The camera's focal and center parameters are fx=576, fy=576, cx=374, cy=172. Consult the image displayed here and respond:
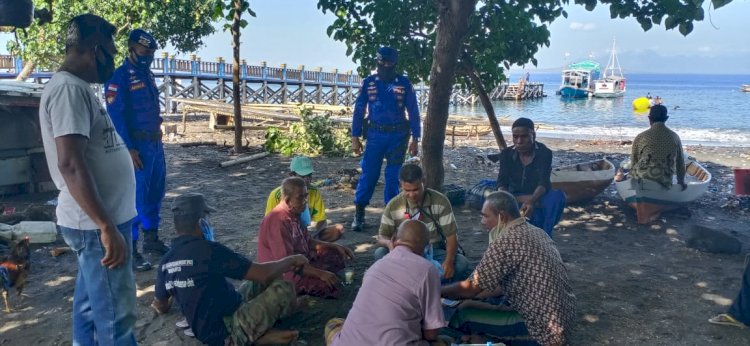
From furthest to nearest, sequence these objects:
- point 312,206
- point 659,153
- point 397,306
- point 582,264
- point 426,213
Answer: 1. point 659,153
2. point 582,264
3. point 312,206
4. point 426,213
5. point 397,306

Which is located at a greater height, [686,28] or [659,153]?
[686,28]

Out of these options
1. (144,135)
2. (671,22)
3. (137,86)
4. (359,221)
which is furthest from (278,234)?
(671,22)

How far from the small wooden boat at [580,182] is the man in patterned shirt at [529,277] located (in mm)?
4970

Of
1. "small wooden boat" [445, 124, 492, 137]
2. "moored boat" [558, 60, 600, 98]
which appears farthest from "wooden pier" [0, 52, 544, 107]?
"moored boat" [558, 60, 600, 98]

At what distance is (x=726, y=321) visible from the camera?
4.70 m

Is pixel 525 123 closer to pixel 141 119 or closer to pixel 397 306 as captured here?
pixel 397 306

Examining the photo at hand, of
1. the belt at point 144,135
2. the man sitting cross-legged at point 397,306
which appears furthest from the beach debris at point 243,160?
the man sitting cross-legged at point 397,306

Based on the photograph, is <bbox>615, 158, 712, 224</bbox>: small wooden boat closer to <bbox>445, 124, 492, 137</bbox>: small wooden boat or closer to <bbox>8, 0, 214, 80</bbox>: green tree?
<bbox>445, 124, 492, 137</bbox>: small wooden boat

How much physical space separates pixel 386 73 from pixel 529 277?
12.7ft

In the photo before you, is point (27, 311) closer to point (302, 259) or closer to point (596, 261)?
point (302, 259)

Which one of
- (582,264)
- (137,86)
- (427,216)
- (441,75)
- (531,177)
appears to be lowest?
(582,264)

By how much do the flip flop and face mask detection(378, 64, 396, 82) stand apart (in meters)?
4.22

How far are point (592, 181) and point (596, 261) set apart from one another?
2.61 m

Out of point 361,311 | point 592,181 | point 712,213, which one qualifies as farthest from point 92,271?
point 712,213
